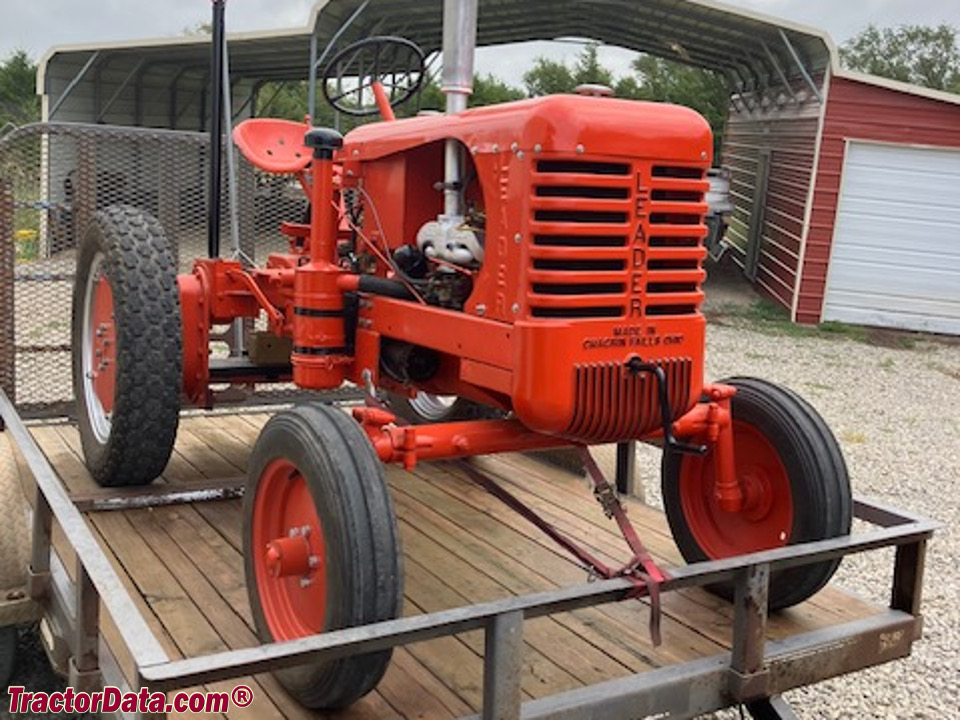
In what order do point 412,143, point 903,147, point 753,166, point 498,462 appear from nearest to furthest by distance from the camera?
point 412,143 → point 498,462 → point 903,147 → point 753,166

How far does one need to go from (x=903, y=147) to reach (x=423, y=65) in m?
9.77

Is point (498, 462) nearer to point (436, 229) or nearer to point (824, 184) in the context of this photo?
point (436, 229)

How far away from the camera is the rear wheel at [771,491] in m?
2.83

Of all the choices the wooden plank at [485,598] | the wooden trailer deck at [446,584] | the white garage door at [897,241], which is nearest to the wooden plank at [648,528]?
the wooden trailer deck at [446,584]

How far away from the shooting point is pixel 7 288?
4094 mm

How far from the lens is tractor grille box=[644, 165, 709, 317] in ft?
8.38

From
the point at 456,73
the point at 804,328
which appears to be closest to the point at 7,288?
the point at 456,73

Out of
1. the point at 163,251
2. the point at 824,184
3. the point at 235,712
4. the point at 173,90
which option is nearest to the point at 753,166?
the point at 824,184

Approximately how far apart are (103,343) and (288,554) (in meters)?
1.80

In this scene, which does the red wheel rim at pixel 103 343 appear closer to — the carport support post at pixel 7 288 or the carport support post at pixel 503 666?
the carport support post at pixel 7 288

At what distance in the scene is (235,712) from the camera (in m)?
→ 2.32

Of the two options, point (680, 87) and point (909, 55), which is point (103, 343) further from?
point (909, 55)

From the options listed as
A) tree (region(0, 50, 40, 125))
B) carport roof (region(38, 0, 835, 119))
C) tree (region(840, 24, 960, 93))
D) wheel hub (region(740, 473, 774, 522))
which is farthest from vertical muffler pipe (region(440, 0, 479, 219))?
tree (region(840, 24, 960, 93))

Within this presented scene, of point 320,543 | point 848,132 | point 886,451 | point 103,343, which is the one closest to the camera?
point 320,543
